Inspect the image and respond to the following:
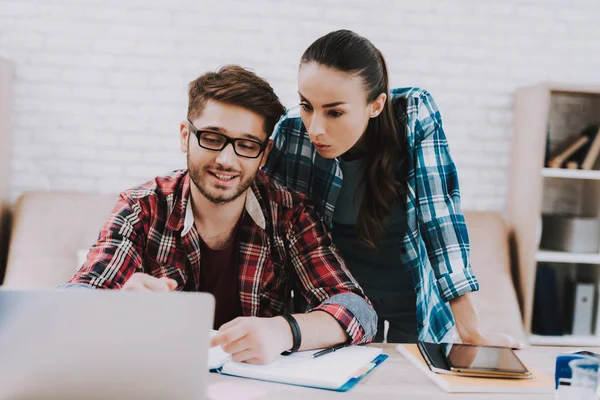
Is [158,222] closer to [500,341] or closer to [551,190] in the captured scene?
[500,341]

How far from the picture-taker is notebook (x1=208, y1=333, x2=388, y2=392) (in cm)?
94

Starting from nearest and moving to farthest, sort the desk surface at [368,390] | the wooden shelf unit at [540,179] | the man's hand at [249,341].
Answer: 1. the desk surface at [368,390]
2. the man's hand at [249,341]
3. the wooden shelf unit at [540,179]

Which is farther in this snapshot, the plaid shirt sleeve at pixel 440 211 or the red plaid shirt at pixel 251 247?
the plaid shirt sleeve at pixel 440 211

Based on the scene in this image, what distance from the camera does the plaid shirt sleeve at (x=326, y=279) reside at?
1205 mm

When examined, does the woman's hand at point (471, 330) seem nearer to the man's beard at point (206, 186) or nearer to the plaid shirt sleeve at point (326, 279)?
the plaid shirt sleeve at point (326, 279)

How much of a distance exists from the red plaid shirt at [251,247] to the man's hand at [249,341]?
249 millimetres

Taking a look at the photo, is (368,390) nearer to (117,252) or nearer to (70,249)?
(117,252)

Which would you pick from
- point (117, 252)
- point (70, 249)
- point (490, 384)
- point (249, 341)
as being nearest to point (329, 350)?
point (249, 341)

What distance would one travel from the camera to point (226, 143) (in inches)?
53.0

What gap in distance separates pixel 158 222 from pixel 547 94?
2.09 metres

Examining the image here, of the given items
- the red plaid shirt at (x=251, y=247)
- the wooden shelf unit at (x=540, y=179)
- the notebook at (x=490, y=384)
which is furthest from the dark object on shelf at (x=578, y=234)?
the notebook at (x=490, y=384)

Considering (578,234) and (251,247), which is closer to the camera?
(251,247)

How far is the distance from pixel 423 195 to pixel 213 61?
5.63ft

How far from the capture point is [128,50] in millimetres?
2844
